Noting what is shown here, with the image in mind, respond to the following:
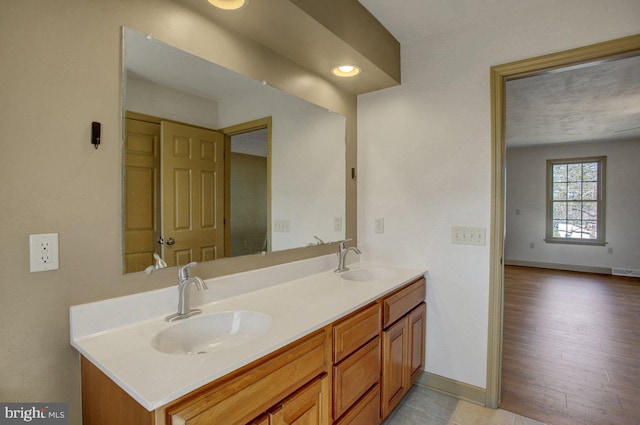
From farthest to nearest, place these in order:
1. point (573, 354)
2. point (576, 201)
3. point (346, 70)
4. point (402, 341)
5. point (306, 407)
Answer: point (576, 201)
point (573, 354)
point (346, 70)
point (402, 341)
point (306, 407)

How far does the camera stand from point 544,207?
6.71 m

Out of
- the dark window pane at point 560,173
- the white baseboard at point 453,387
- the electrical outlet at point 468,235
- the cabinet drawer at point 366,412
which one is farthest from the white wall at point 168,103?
the dark window pane at point 560,173

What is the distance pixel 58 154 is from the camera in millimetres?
1107

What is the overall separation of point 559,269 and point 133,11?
7810 millimetres

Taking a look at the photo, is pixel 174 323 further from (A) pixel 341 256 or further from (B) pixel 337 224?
(B) pixel 337 224

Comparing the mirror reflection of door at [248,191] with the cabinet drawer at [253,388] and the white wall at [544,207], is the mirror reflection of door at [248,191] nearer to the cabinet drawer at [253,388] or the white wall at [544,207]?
the cabinet drawer at [253,388]

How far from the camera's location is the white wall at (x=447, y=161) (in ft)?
6.70

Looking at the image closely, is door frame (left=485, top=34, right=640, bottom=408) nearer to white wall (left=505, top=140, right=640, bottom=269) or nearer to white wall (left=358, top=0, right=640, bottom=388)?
white wall (left=358, top=0, right=640, bottom=388)

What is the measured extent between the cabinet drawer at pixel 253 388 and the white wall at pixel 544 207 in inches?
277

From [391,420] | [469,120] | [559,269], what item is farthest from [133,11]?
[559,269]

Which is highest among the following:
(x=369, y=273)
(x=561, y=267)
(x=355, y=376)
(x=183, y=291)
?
(x=183, y=291)

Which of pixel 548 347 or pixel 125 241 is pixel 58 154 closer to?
pixel 125 241

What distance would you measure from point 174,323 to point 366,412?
105 cm

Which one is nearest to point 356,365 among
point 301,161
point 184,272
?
point 184,272
